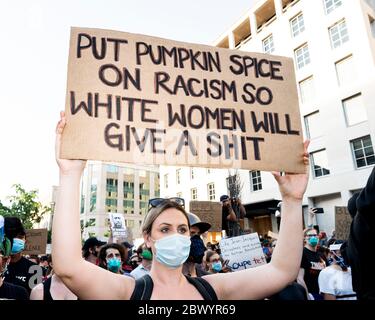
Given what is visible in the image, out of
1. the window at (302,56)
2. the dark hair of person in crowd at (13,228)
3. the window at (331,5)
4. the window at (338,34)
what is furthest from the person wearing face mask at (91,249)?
the window at (331,5)

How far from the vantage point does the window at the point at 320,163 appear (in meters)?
19.3

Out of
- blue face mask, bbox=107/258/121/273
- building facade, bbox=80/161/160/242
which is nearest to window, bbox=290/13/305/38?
blue face mask, bbox=107/258/121/273

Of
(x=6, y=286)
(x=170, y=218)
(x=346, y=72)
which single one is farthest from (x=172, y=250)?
(x=346, y=72)

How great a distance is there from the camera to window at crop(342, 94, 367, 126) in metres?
18.0

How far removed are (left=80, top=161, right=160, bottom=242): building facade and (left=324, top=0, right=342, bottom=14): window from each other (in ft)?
169

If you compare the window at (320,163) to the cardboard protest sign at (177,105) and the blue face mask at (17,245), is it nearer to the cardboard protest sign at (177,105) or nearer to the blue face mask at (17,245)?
the cardboard protest sign at (177,105)

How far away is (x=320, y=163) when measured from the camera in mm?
19719

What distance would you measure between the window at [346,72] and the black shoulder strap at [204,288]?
64.2ft

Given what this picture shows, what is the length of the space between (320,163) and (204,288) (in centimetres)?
1945

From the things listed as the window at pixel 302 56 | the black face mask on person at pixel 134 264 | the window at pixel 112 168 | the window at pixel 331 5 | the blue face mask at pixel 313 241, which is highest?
the window at pixel 112 168

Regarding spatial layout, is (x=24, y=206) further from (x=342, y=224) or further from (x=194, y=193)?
(x=342, y=224)

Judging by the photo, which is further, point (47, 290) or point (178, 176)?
point (178, 176)

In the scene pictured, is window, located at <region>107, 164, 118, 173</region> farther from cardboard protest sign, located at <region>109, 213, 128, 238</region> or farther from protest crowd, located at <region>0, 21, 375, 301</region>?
protest crowd, located at <region>0, 21, 375, 301</region>

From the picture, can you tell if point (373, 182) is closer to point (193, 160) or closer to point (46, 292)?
point (193, 160)
